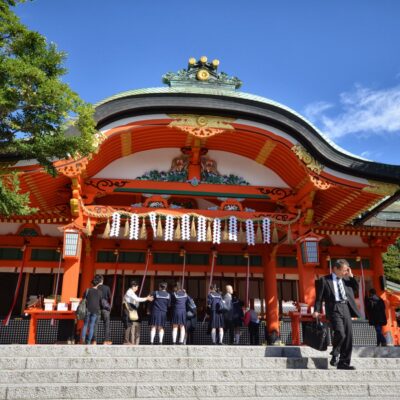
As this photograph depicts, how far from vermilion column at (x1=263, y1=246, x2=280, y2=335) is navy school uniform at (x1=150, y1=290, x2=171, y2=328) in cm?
471

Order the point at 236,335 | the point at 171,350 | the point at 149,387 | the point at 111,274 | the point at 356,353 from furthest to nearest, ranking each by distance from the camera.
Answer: the point at 111,274 < the point at 236,335 < the point at 356,353 < the point at 171,350 < the point at 149,387

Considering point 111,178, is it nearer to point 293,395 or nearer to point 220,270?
point 220,270

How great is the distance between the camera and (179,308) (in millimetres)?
8672

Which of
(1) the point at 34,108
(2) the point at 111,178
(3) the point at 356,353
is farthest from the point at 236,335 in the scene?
(1) the point at 34,108

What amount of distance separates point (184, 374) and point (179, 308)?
12.3ft

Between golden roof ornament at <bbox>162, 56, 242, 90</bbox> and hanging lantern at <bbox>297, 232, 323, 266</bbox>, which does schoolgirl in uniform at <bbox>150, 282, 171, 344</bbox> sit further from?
golden roof ornament at <bbox>162, 56, 242, 90</bbox>

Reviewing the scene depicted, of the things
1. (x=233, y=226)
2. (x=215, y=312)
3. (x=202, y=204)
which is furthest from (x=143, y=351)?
(x=202, y=204)

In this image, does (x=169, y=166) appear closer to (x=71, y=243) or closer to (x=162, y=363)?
(x=71, y=243)

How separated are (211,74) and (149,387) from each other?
982 centimetres

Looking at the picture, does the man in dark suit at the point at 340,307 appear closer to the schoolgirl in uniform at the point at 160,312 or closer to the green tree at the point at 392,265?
the schoolgirl in uniform at the point at 160,312

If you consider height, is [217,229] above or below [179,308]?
above

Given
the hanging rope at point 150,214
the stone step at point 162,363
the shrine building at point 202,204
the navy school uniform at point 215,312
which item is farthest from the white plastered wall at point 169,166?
the stone step at point 162,363

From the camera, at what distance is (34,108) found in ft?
22.2

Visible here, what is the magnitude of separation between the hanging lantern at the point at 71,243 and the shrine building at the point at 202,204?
35mm
